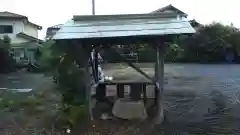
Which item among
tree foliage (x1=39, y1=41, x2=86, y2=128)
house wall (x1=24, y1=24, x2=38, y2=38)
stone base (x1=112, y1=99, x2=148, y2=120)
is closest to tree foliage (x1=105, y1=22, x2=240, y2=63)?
house wall (x1=24, y1=24, x2=38, y2=38)

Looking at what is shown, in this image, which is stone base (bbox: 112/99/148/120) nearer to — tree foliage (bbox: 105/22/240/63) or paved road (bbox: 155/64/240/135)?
paved road (bbox: 155/64/240/135)

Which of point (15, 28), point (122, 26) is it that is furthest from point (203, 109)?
point (15, 28)

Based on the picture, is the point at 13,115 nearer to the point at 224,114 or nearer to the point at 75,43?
the point at 75,43

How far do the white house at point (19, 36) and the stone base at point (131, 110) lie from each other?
1984cm

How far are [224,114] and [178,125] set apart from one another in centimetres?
180

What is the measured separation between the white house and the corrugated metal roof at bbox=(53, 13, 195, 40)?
65.1ft

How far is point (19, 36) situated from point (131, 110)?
77.0ft

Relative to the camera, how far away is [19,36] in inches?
1152

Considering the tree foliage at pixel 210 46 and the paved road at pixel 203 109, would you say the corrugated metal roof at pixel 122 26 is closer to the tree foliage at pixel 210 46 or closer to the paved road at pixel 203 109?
the paved road at pixel 203 109

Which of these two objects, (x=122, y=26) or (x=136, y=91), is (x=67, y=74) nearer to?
(x=136, y=91)

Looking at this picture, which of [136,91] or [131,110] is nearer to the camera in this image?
[131,110]

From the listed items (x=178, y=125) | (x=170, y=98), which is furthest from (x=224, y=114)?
(x=170, y=98)

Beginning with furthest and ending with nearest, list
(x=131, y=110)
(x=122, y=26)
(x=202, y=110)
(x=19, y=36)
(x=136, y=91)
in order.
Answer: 1. (x=19, y=36)
2. (x=202, y=110)
3. (x=136, y=91)
4. (x=131, y=110)
5. (x=122, y=26)

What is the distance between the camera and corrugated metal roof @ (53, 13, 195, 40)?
6.72m
